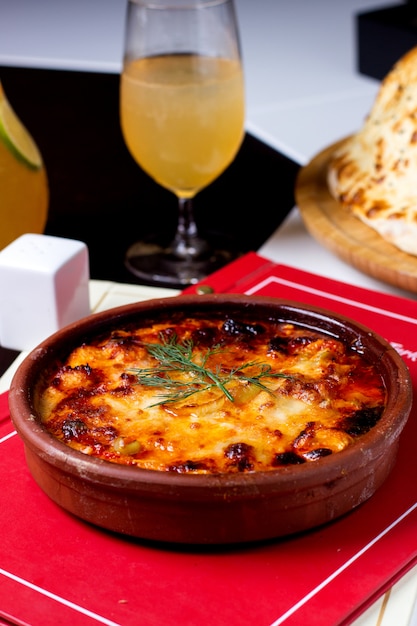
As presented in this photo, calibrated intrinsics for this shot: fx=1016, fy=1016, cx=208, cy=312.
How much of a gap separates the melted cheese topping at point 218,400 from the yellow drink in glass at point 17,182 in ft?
2.06

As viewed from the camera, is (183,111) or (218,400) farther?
(183,111)

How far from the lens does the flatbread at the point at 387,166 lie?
2.23m

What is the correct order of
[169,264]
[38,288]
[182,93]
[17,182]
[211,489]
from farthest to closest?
[169,264] < [182,93] < [17,182] < [38,288] < [211,489]

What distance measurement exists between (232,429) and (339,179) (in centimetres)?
121

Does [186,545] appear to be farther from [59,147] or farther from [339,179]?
[59,147]

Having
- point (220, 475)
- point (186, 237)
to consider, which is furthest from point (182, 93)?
point (220, 475)

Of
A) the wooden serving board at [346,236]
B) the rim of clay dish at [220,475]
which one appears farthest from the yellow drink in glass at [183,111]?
the rim of clay dish at [220,475]

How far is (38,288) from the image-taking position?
1.83 m

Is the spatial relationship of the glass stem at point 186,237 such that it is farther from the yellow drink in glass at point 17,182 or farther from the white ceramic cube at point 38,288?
the white ceramic cube at point 38,288

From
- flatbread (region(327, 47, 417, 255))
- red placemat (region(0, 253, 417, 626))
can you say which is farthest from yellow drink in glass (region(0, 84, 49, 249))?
red placemat (region(0, 253, 417, 626))

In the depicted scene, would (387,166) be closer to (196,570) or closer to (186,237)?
(186,237)

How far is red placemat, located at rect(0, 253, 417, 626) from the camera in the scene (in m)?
1.21

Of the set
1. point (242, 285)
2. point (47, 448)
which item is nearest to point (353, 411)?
point (47, 448)

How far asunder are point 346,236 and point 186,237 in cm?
44
